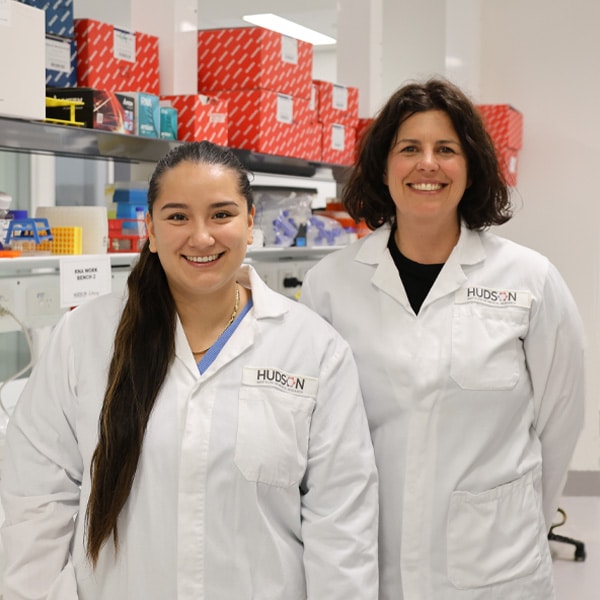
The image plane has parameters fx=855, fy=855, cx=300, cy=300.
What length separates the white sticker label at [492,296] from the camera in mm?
1923

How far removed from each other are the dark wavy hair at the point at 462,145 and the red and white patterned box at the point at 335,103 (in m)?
1.63

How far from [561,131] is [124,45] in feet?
10.7

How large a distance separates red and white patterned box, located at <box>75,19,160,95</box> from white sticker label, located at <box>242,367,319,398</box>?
51.7 inches

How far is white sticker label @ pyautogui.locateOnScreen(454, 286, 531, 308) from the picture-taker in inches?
75.7

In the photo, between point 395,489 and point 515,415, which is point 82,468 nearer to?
point 395,489

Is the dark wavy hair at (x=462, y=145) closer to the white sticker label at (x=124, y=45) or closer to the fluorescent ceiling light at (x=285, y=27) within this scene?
the white sticker label at (x=124, y=45)

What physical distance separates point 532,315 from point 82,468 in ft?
3.38

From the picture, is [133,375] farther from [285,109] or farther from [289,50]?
[289,50]

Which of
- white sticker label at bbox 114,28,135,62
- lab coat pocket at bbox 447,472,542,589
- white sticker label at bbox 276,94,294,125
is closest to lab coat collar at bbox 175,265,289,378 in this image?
lab coat pocket at bbox 447,472,542,589

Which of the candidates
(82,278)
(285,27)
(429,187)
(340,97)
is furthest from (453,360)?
(285,27)

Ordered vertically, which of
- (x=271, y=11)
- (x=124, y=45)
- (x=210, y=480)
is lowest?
(x=210, y=480)

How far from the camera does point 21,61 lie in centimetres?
210

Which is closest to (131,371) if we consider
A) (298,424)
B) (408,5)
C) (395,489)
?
(298,424)

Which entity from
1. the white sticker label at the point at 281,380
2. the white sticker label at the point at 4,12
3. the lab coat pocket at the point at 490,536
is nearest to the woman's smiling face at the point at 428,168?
the white sticker label at the point at 281,380
